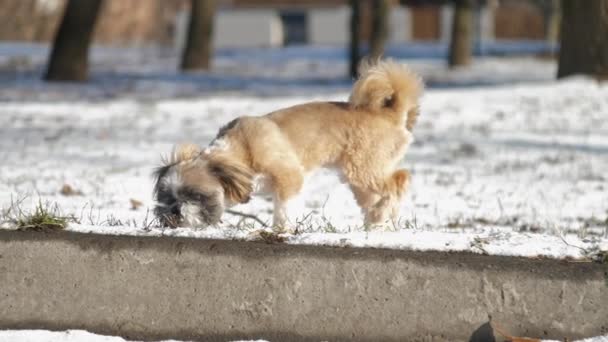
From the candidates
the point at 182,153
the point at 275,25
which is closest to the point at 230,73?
the point at 182,153

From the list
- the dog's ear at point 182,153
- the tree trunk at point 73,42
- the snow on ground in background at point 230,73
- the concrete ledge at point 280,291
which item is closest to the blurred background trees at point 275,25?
the tree trunk at point 73,42

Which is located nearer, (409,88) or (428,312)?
(428,312)

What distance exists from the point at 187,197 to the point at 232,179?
36 centimetres

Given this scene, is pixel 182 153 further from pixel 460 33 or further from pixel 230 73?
pixel 460 33

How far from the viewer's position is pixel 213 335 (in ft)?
15.6

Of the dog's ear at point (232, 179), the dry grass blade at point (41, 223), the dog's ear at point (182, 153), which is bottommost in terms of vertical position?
the dry grass blade at point (41, 223)

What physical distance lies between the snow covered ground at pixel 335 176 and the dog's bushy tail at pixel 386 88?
32.5 inches

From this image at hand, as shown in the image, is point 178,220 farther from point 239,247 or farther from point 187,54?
point 187,54

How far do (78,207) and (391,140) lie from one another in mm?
2443

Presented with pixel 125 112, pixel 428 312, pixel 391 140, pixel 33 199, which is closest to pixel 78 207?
pixel 33 199

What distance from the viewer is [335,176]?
32.4ft

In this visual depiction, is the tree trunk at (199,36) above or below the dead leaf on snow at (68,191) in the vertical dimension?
above

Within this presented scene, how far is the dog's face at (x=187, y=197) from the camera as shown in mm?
5223

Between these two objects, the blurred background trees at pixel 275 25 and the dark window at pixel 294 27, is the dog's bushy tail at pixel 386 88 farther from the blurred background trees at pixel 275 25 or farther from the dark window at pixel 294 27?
the dark window at pixel 294 27
